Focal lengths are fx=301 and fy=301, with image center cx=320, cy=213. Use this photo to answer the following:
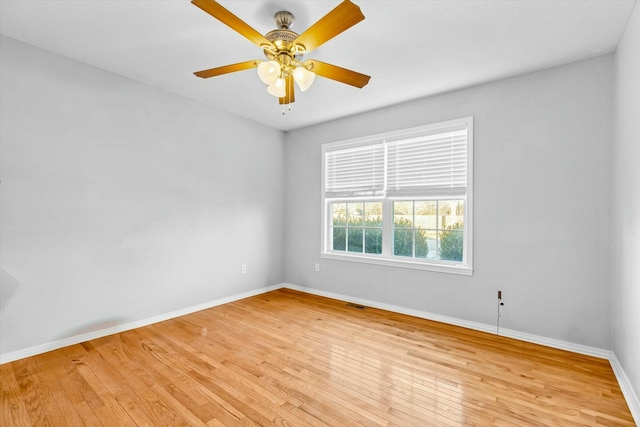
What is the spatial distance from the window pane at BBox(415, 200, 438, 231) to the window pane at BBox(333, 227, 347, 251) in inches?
44.4

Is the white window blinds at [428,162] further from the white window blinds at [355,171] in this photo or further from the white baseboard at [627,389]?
the white baseboard at [627,389]

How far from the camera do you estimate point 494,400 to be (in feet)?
6.52

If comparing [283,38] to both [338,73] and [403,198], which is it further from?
[403,198]

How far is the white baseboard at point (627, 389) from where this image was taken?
1.82 m

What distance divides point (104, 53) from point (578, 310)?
15.8 ft

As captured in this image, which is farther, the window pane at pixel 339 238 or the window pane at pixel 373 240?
the window pane at pixel 339 238

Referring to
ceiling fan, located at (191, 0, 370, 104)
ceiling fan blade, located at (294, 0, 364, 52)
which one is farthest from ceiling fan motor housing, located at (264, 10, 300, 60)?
ceiling fan blade, located at (294, 0, 364, 52)

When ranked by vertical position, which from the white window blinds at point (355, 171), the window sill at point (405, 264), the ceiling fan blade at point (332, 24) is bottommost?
the window sill at point (405, 264)

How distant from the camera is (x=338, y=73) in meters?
2.11

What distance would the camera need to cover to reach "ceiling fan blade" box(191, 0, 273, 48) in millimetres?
1535

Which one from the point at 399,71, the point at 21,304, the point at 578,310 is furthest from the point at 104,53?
the point at 578,310

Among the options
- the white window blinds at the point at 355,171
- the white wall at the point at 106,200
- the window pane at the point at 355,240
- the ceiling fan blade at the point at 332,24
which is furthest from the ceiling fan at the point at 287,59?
the window pane at the point at 355,240

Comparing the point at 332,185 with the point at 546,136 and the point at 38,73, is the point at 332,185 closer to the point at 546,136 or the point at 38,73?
the point at 546,136

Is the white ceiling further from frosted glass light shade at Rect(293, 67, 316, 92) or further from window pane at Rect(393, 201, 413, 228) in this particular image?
window pane at Rect(393, 201, 413, 228)
